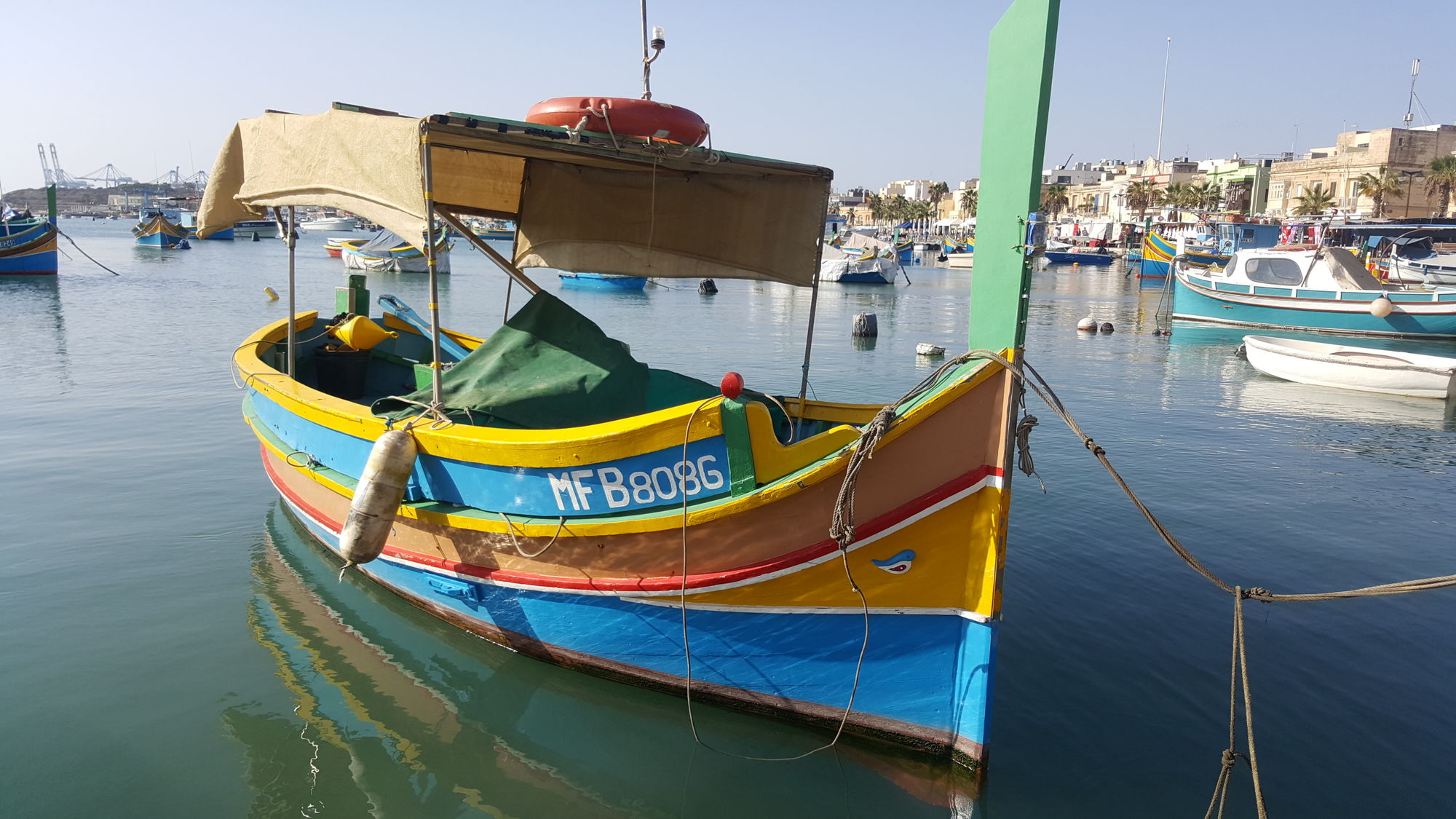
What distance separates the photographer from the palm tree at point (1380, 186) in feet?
168

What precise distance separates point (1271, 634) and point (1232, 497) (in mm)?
3733

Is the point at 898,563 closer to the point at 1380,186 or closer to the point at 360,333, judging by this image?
the point at 360,333

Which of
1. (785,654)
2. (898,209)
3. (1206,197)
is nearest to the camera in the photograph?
(785,654)

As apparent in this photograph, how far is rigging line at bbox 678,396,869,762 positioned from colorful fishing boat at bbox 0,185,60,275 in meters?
39.1

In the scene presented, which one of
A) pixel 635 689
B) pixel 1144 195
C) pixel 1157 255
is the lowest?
pixel 635 689

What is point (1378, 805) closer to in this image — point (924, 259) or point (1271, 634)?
point (1271, 634)

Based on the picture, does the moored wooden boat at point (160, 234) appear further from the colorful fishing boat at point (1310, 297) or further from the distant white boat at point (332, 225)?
the colorful fishing boat at point (1310, 297)

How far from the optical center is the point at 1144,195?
78562 mm

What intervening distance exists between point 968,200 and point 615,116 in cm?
10590

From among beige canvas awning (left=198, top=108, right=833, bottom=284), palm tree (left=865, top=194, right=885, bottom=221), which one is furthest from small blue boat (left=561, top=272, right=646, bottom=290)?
palm tree (left=865, top=194, right=885, bottom=221)

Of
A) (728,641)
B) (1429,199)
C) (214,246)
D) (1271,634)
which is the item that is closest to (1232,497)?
(1271,634)

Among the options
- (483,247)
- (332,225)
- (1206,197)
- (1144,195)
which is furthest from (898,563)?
(332,225)

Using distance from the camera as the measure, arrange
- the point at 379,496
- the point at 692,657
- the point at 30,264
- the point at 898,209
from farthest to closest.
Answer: the point at 898,209 → the point at 30,264 → the point at 379,496 → the point at 692,657

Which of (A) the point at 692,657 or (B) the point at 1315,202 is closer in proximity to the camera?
(A) the point at 692,657
